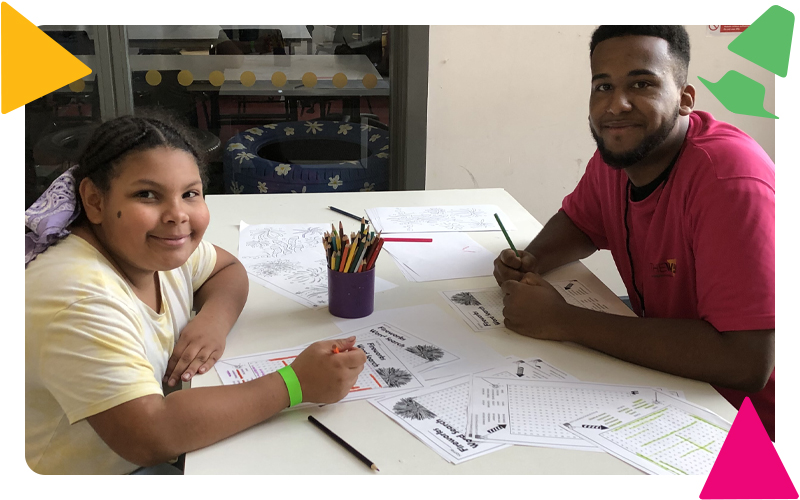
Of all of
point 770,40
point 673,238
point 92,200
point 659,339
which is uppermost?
point 770,40

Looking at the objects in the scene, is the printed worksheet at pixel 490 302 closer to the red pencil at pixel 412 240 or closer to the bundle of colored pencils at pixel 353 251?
the bundle of colored pencils at pixel 353 251

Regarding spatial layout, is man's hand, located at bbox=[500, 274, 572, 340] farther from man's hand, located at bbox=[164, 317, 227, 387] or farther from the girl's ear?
the girl's ear

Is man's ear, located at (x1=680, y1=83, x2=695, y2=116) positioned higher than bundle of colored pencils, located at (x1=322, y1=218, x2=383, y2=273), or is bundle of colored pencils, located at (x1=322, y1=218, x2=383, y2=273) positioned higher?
man's ear, located at (x1=680, y1=83, x2=695, y2=116)

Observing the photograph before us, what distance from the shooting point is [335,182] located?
2672 millimetres

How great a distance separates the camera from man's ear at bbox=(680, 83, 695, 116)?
125 centimetres

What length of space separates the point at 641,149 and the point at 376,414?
2.40 ft

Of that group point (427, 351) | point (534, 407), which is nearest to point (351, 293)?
point (427, 351)

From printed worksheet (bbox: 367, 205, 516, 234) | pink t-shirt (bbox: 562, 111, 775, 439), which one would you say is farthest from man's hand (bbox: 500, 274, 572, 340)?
printed worksheet (bbox: 367, 205, 516, 234)

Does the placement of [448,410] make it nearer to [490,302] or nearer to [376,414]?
[376,414]

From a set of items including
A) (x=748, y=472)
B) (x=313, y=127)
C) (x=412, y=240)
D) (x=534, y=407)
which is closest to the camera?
(x=748, y=472)

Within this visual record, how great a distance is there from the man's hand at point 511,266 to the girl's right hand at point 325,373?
0.52 meters

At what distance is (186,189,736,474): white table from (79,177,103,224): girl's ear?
0.29 m

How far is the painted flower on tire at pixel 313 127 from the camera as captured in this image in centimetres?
285

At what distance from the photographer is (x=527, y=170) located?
2.86 metres
